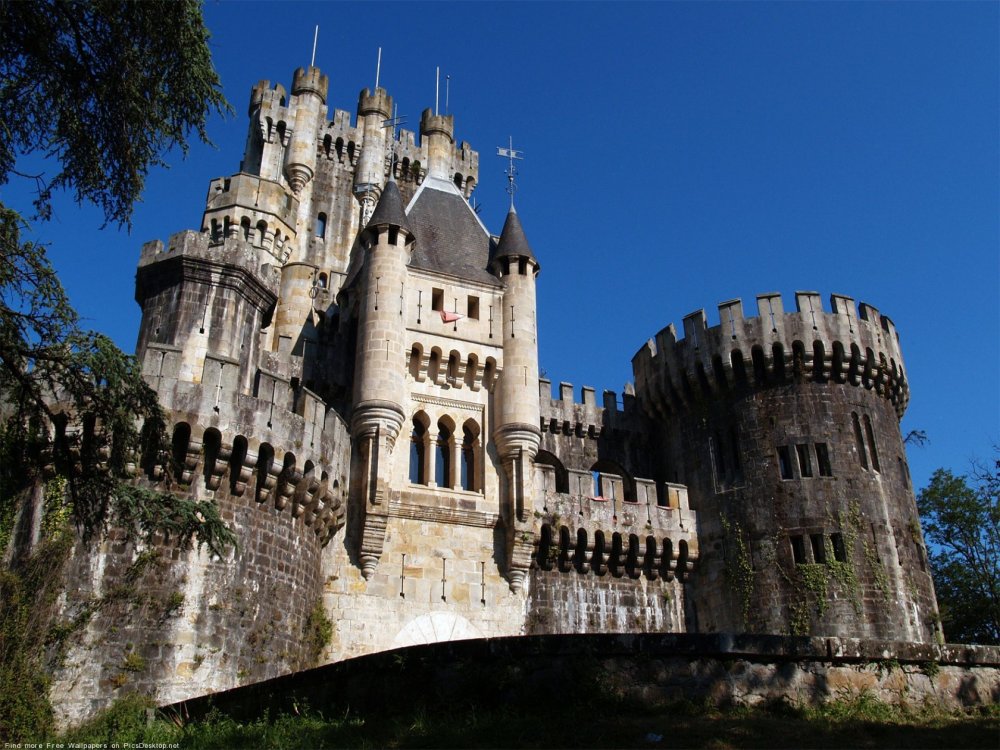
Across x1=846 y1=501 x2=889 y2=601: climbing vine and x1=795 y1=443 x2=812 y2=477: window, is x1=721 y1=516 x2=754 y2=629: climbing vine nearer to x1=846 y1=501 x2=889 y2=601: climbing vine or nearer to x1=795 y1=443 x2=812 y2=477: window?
x1=795 y1=443 x2=812 y2=477: window

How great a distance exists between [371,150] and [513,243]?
18.9 meters

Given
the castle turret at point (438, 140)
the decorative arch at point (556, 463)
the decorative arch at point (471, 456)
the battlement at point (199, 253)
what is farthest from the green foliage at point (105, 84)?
the castle turret at point (438, 140)

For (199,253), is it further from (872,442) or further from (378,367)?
(872,442)

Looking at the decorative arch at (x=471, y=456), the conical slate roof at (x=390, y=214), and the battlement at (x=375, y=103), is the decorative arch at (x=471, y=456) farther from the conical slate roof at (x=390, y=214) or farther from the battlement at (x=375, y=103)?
the battlement at (x=375, y=103)

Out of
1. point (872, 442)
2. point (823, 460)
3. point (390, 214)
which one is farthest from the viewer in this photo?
point (390, 214)

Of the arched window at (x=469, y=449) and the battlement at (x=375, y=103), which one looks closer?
the arched window at (x=469, y=449)

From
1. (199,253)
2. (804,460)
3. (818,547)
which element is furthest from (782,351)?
(199,253)

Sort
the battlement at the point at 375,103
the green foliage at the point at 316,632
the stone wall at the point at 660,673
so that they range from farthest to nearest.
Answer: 1. the battlement at the point at 375,103
2. the green foliage at the point at 316,632
3. the stone wall at the point at 660,673

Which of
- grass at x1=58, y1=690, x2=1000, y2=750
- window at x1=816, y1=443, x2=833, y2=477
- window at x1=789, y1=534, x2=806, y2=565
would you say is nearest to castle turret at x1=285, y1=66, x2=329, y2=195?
window at x1=816, y1=443, x2=833, y2=477

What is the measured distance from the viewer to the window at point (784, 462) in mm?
27487

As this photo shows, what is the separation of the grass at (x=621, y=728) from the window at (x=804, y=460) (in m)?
14.3

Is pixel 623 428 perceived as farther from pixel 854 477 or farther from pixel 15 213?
pixel 15 213

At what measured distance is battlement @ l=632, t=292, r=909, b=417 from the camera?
2875 centimetres

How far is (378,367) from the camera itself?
2580cm
